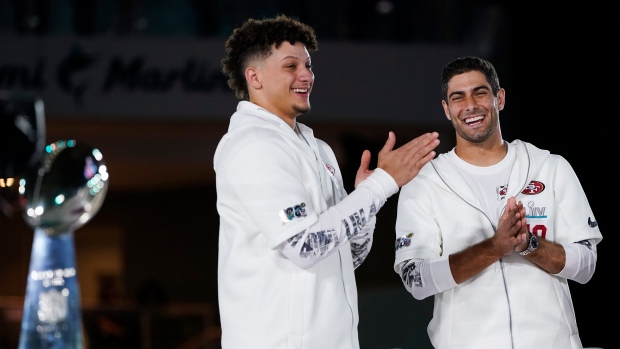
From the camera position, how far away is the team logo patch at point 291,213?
6.98 feet

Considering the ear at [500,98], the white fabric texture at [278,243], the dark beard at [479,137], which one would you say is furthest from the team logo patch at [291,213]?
the ear at [500,98]

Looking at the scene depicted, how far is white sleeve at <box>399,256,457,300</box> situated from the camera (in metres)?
2.45

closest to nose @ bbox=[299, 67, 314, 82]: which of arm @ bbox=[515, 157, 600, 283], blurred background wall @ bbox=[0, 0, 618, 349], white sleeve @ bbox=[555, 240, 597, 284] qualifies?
arm @ bbox=[515, 157, 600, 283]

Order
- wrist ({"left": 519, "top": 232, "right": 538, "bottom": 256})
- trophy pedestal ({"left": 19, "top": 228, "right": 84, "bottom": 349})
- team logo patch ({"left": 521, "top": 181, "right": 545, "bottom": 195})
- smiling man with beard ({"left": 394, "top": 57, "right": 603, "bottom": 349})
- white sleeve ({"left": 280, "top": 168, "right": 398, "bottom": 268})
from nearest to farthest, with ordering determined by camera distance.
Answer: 1. white sleeve ({"left": 280, "top": 168, "right": 398, "bottom": 268})
2. wrist ({"left": 519, "top": 232, "right": 538, "bottom": 256})
3. smiling man with beard ({"left": 394, "top": 57, "right": 603, "bottom": 349})
4. team logo patch ({"left": 521, "top": 181, "right": 545, "bottom": 195})
5. trophy pedestal ({"left": 19, "top": 228, "right": 84, "bottom": 349})

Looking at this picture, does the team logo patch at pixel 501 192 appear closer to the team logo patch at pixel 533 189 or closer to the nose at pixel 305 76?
the team logo patch at pixel 533 189

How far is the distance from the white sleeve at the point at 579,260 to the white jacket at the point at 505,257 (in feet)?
0.12

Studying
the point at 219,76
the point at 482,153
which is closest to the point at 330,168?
the point at 482,153

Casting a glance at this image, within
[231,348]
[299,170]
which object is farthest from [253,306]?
[299,170]

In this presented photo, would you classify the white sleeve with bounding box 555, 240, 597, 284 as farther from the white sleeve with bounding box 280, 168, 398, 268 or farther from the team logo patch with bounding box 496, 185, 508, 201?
the white sleeve with bounding box 280, 168, 398, 268

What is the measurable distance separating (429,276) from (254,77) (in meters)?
0.74

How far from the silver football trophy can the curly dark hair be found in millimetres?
993

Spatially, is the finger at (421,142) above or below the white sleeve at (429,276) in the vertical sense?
above

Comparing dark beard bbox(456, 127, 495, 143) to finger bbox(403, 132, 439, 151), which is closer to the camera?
finger bbox(403, 132, 439, 151)

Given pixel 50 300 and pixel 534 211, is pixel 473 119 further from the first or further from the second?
pixel 50 300
